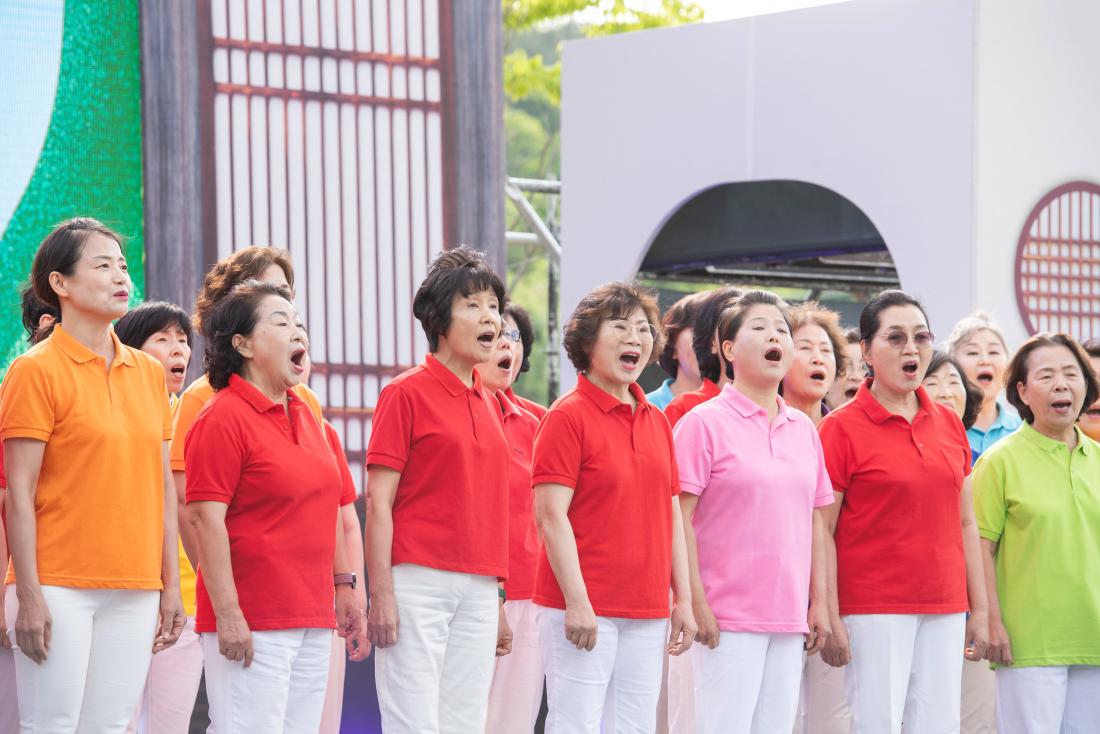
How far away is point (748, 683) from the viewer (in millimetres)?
4289

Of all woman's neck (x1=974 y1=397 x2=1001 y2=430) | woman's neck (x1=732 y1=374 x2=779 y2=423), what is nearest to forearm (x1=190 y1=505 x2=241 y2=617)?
woman's neck (x1=732 y1=374 x2=779 y2=423)

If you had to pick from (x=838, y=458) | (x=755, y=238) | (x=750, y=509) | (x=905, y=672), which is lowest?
(x=905, y=672)

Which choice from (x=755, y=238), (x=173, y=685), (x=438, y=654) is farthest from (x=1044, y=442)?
(x=755, y=238)

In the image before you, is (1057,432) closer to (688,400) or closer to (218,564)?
(688,400)

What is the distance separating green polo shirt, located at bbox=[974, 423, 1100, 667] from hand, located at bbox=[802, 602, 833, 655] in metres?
0.66

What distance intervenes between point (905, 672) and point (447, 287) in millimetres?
1693

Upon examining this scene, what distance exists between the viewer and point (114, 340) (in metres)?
4.01

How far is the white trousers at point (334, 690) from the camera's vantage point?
4547 mm

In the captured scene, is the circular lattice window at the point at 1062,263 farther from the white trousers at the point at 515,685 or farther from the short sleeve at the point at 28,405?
the short sleeve at the point at 28,405

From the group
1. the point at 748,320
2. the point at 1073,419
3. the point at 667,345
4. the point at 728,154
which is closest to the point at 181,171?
the point at 667,345

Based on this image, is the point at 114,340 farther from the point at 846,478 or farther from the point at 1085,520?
the point at 1085,520

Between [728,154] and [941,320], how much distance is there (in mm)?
1742

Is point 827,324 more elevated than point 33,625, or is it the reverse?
point 827,324

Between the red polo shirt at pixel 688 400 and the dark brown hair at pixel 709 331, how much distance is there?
0.04 metres
